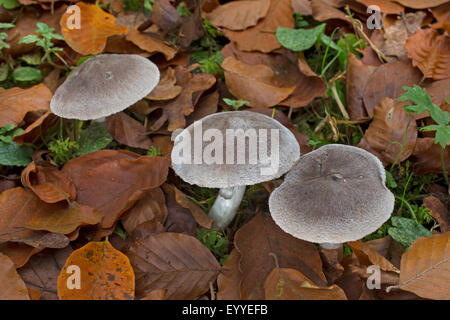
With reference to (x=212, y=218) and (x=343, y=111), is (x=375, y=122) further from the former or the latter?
(x=212, y=218)

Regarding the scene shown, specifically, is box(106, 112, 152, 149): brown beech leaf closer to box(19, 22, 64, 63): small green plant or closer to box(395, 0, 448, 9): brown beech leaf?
box(19, 22, 64, 63): small green plant

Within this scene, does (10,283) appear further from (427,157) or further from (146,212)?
(427,157)

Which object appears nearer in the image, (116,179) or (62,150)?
(116,179)

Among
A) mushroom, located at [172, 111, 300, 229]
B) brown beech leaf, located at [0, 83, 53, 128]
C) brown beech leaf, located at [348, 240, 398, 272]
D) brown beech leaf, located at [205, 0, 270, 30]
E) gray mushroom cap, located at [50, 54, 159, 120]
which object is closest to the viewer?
mushroom, located at [172, 111, 300, 229]

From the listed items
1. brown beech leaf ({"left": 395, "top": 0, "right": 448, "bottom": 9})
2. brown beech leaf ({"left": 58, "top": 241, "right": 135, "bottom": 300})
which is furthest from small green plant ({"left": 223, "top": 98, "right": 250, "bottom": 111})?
brown beech leaf ({"left": 395, "top": 0, "right": 448, "bottom": 9})

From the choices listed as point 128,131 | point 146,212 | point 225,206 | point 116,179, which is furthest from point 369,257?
point 128,131

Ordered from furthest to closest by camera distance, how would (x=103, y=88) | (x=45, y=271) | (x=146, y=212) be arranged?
1. (x=103, y=88)
2. (x=146, y=212)
3. (x=45, y=271)

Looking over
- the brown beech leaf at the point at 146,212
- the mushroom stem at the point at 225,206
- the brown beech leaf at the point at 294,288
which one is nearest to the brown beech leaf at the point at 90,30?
the brown beech leaf at the point at 146,212
